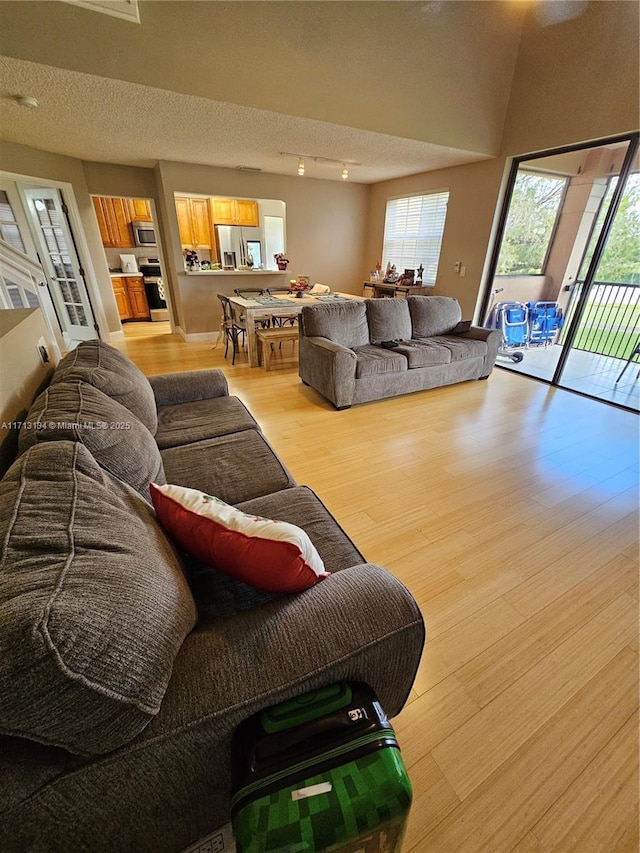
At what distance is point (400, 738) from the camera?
3.69 feet

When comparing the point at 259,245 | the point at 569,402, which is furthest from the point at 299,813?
the point at 259,245

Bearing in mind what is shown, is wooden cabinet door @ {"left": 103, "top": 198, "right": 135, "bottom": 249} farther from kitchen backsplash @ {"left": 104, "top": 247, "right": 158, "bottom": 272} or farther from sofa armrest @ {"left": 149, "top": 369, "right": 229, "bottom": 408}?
sofa armrest @ {"left": 149, "top": 369, "right": 229, "bottom": 408}

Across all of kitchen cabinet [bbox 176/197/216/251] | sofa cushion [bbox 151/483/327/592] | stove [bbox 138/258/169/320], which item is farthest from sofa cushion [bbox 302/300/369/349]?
stove [bbox 138/258/169/320]

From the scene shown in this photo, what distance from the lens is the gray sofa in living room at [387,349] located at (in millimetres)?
3279

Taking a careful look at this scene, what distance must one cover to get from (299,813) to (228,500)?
3.17ft

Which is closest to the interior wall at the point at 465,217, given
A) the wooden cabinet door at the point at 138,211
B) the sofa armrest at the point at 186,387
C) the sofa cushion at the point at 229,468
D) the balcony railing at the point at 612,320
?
the balcony railing at the point at 612,320

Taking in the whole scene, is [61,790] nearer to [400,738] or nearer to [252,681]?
[252,681]

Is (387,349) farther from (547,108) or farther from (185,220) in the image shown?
(185,220)

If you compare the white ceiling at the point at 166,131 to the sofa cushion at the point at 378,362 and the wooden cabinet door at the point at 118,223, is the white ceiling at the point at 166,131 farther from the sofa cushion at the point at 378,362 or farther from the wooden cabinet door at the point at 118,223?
the sofa cushion at the point at 378,362

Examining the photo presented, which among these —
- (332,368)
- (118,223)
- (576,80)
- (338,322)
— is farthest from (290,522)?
(118,223)

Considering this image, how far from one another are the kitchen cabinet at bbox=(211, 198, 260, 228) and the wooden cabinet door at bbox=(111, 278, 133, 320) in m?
2.10

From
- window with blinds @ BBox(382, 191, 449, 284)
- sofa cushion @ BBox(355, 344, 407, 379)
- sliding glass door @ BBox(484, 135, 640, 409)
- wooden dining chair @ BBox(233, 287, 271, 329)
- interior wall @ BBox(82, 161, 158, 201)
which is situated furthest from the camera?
window with blinds @ BBox(382, 191, 449, 284)

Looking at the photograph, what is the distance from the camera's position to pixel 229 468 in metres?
1.63

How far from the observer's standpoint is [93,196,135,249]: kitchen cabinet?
6.23 metres
